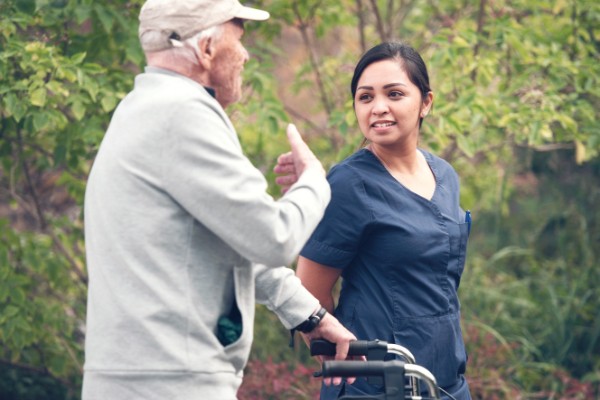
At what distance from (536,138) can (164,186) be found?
9.21 feet

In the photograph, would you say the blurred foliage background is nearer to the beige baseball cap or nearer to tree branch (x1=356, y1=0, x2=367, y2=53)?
tree branch (x1=356, y1=0, x2=367, y2=53)

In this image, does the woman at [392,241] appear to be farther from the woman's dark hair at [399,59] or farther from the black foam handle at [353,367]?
the black foam handle at [353,367]

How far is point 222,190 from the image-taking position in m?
2.20

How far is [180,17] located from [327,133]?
3.66 m

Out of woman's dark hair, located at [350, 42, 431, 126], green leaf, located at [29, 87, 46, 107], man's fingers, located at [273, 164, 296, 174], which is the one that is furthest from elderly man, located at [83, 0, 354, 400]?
green leaf, located at [29, 87, 46, 107]

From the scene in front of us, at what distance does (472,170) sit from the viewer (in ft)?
22.6

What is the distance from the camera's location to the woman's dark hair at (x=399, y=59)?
3.17 metres

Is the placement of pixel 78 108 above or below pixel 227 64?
below

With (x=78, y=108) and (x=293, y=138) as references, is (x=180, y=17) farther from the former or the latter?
(x=78, y=108)

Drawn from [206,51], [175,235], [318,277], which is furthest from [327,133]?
[175,235]

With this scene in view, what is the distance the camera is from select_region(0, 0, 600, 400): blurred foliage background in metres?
4.40

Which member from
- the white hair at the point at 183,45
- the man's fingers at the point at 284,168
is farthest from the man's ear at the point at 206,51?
the man's fingers at the point at 284,168

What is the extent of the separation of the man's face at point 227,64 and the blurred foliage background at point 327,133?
68.1 inches

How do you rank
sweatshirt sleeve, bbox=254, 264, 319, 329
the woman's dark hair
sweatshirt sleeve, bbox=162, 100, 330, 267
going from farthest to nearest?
1. the woman's dark hair
2. sweatshirt sleeve, bbox=254, 264, 319, 329
3. sweatshirt sleeve, bbox=162, 100, 330, 267
